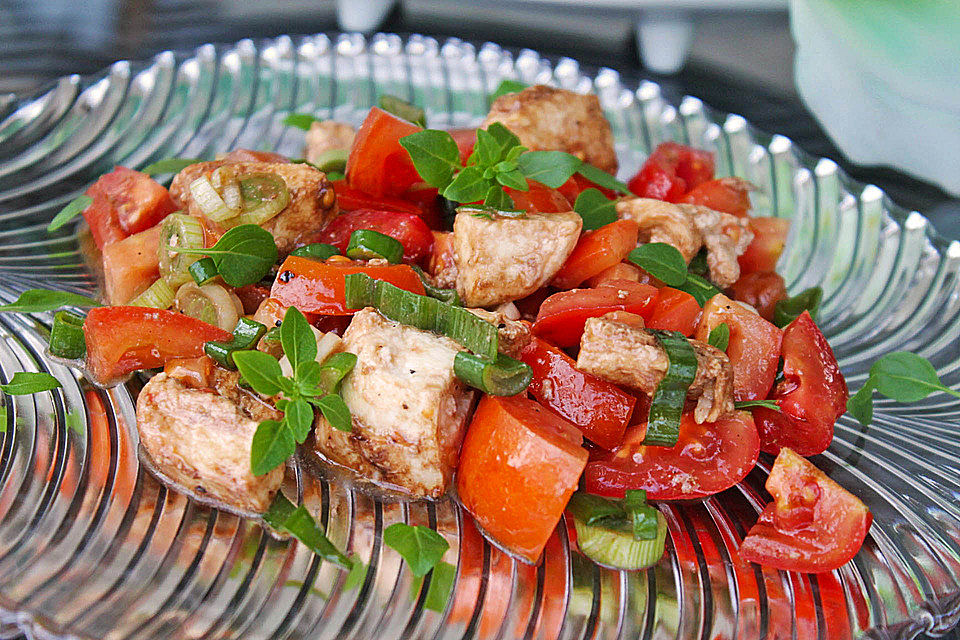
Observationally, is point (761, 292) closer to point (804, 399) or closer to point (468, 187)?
point (804, 399)

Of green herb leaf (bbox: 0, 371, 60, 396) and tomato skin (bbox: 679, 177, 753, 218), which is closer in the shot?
green herb leaf (bbox: 0, 371, 60, 396)

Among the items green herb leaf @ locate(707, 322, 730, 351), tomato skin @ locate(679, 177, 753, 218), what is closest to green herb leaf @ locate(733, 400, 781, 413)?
green herb leaf @ locate(707, 322, 730, 351)

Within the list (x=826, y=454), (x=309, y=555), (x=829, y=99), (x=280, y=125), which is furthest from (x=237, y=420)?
(x=829, y=99)

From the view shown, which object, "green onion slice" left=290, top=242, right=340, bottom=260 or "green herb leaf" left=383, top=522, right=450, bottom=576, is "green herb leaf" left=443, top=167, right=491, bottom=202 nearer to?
"green onion slice" left=290, top=242, right=340, bottom=260

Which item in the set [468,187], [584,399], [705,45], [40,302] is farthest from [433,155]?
[705,45]

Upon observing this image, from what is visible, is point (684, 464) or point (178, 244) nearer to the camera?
point (684, 464)
